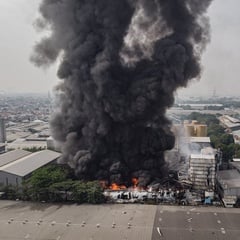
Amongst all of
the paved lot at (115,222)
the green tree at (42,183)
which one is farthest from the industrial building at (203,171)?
the green tree at (42,183)

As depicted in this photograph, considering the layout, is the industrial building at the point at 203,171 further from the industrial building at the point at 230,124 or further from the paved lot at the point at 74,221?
the industrial building at the point at 230,124

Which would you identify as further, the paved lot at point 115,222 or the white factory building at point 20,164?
A: the white factory building at point 20,164

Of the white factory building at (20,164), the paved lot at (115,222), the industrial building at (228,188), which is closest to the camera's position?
the paved lot at (115,222)

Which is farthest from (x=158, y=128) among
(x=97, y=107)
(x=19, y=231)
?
(x=19, y=231)

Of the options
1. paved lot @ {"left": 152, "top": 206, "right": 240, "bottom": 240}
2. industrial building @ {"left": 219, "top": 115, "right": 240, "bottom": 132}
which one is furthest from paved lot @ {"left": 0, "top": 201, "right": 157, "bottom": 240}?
industrial building @ {"left": 219, "top": 115, "right": 240, "bottom": 132}

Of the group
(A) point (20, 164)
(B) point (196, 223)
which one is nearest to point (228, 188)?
(B) point (196, 223)

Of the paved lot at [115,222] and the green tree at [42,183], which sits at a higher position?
the green tree at [42,183]

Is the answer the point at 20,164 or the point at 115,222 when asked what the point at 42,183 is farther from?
the point at 115,222
